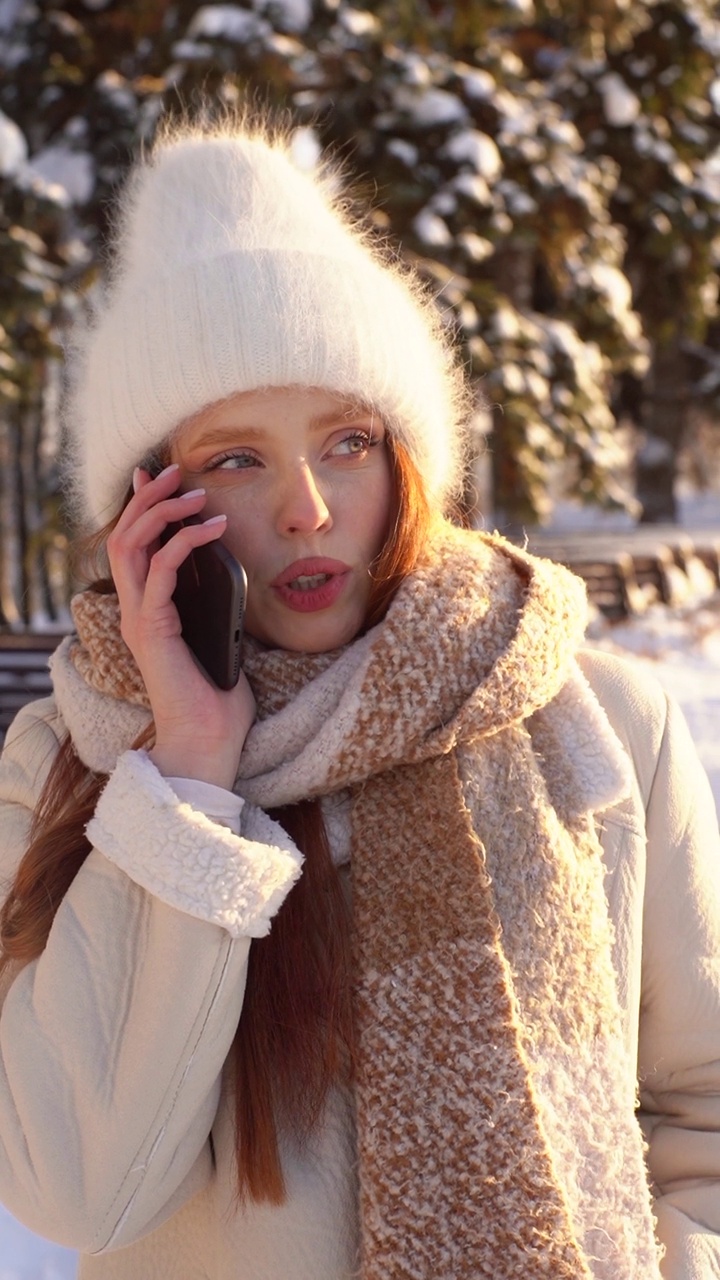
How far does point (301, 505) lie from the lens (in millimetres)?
1735

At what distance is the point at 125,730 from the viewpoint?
178 centimetres

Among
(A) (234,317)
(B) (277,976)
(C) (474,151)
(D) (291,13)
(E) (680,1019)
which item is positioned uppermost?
(D) (291,13)

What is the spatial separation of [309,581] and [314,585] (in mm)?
11

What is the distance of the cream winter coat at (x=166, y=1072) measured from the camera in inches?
59.1

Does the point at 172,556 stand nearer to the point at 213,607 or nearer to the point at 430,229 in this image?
the point at 213,607

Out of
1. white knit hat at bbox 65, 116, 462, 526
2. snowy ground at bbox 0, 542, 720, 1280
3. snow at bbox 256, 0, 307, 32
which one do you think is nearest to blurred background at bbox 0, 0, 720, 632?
snow at bbox 256, 0, 307, 32

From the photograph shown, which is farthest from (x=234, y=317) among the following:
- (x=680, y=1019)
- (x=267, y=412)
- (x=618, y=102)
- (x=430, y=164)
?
(x=618, y=102)

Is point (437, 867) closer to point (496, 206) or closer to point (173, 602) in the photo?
point (173, 602)

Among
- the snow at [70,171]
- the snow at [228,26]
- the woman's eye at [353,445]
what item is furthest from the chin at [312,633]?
the snow at [70,171]

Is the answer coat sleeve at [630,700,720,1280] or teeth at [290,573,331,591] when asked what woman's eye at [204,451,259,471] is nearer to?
teeth at [290,573,331,591]

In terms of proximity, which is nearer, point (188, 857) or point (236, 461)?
point (188, 857)

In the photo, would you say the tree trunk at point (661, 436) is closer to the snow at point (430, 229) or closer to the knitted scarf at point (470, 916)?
the snow at point (430, 229)

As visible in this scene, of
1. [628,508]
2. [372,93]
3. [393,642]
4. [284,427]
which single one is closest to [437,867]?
[393,642]

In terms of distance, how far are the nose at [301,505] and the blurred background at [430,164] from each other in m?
4.57
